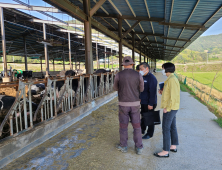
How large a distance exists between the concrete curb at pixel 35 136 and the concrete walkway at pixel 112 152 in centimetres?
11

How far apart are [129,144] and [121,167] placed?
826 mm

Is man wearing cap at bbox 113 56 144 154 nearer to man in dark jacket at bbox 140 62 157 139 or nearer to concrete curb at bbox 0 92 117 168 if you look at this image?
man in dark jacket at bbox 140 62 157 139

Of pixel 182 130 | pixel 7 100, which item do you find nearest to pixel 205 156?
pixel 182 130

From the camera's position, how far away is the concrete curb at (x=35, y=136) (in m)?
2.55

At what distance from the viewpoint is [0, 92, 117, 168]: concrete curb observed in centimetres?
255

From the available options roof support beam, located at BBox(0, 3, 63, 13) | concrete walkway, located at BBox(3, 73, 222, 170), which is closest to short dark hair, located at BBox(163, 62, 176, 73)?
concrete walkway, located at BBox(3, 73, 222, 170)

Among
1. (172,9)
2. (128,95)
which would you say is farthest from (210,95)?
(128,95)

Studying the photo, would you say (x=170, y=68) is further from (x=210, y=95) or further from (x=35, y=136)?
(x=210, y=95)

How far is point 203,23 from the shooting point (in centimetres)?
937

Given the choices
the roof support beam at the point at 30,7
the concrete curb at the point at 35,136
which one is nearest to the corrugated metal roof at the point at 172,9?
the roof support beam at the point at 30,7

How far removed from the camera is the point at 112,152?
294cm

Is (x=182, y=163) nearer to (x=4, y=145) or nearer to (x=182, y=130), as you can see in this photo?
(x=182, y=130)

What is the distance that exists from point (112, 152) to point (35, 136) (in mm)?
1509

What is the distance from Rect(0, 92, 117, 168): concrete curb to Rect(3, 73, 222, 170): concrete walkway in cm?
11
